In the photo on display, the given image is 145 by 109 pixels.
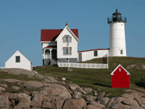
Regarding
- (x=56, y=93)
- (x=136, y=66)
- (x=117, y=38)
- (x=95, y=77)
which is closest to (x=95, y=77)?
(x=95, y=77)

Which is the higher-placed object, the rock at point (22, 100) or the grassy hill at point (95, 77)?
the grassy hill at point (95, 77)

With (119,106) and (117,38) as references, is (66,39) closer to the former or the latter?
(117,38)

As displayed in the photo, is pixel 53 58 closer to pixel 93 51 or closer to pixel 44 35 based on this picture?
pixel 44 35

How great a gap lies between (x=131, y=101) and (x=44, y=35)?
35003 mm

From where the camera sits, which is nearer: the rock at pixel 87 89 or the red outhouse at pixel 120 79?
the rock at pixel 87 89

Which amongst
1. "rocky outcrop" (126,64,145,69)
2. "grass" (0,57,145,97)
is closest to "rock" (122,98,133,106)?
"grass" (0,57,145,97)

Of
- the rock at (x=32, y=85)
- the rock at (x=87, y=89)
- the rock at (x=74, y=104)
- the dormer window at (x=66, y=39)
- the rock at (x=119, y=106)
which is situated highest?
the dormer window at (x=66, y=39)

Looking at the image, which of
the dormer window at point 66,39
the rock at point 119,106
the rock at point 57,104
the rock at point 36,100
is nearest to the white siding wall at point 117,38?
the dormer window at point 66,39

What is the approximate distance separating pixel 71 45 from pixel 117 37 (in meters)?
13.1

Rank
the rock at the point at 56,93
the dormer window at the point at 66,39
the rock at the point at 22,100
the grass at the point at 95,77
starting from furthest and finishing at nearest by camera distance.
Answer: the dormer window at the point at 66,39
the grass at the point at 95,77
the rock at the point at 56,93
the rock at the point at 22,100

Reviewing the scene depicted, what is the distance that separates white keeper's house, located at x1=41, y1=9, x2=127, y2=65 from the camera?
55.6 m

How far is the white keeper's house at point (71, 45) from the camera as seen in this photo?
5556cm

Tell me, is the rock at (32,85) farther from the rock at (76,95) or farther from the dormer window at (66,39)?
the dormer window at (66,39)

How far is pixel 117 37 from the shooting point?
A: 62.8m
